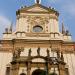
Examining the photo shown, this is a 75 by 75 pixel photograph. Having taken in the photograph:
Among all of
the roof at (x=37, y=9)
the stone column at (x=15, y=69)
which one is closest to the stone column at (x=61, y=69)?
the stone column at (x=15, y=69)

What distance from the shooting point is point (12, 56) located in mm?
24672

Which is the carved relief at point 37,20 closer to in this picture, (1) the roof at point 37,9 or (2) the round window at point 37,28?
(2) the round window at point 37,28

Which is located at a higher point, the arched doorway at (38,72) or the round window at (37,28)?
the round window at (37,28)

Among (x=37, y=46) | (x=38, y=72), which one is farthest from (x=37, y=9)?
(x=38, y=72)

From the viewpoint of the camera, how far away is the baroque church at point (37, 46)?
2344 cm

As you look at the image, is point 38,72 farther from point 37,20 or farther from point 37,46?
point 37,20

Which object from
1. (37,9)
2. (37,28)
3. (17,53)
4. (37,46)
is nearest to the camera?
(17,53)

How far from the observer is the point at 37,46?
2531 cm

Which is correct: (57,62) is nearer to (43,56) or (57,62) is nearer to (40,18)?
(43,56)

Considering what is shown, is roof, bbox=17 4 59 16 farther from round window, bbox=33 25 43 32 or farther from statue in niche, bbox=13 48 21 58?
statue in niche, bbox=13 48 21 58

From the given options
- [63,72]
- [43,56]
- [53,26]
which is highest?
[53,26]

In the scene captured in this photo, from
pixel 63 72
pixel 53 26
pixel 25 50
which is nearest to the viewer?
pixel 63 72

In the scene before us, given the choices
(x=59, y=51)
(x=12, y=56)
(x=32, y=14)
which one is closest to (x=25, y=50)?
(x=12, y=56)

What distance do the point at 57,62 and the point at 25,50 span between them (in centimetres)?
350
